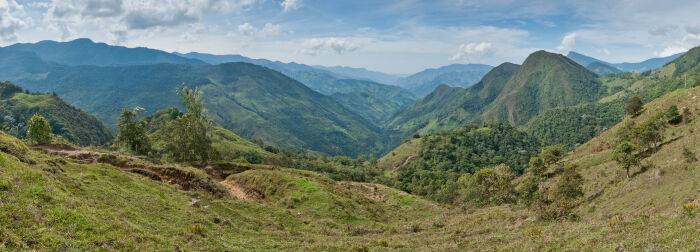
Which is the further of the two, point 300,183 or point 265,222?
point 300,183

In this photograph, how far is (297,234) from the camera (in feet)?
94.9

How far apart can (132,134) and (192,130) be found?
11.3 m

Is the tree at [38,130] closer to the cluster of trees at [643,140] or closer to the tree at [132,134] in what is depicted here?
the tree at [132,134]

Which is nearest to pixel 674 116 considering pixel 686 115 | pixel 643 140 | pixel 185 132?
pixel 686 115

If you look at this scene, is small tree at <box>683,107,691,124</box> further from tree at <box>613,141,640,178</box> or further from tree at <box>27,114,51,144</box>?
tree at <box>27,114,51,144</box>

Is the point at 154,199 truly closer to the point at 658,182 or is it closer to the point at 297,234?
the point at 297,234

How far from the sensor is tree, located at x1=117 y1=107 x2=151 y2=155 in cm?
5931

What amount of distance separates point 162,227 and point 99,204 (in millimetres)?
4820

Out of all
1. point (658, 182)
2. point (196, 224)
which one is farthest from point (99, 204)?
point (658, 182)

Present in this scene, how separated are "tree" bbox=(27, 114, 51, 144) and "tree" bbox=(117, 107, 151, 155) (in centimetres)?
1181

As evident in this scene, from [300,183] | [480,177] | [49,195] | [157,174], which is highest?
[49,195]

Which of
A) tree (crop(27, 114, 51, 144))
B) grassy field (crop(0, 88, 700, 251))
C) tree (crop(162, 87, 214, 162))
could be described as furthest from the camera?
tree (crop(162, 87, 214, 162))

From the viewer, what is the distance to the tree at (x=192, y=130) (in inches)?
2380

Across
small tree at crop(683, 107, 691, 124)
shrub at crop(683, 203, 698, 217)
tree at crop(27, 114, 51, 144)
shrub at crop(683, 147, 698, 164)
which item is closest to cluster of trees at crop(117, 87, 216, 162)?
tree at crop(27, 114, 51, 144)
